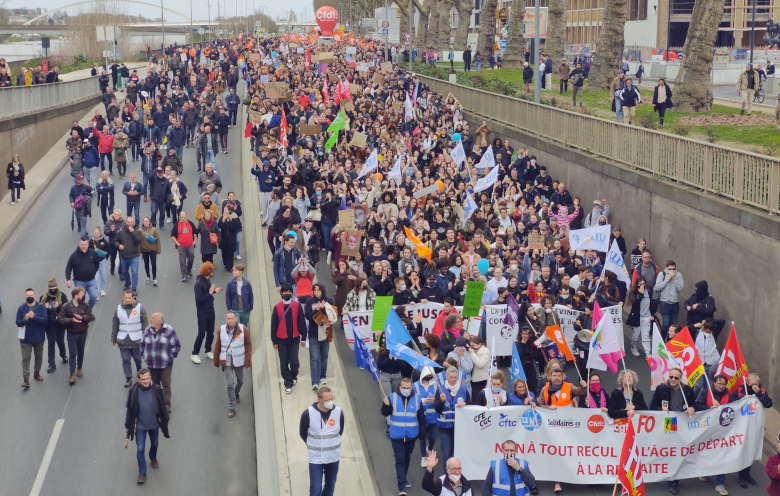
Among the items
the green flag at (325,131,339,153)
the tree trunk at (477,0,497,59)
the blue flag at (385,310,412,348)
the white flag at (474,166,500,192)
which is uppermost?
the tree trunk at (477,0,497,59)

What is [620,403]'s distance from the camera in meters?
11.2

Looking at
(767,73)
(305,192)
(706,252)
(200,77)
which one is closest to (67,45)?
(200,77)

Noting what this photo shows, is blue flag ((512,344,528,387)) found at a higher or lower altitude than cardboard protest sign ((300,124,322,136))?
lower

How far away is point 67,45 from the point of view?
8894 centimetres

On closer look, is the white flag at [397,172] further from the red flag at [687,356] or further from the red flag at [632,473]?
the red flag at [632,473]

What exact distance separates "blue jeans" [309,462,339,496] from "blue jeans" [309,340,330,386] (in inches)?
101

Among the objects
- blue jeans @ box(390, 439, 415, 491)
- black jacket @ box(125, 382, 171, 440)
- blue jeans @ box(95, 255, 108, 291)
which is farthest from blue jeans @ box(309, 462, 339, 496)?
blue jeans @ box(95, 255, 108, 291)

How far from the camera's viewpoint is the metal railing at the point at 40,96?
29.5 metres

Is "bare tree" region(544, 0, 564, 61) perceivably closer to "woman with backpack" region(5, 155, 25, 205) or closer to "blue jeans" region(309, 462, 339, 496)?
→ "woman with backpack" region(5, 155, 25, 205)

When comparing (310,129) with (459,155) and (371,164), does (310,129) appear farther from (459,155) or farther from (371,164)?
(371,164)

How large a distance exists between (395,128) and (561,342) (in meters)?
16.5

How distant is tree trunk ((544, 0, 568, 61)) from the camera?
4388 centimetres

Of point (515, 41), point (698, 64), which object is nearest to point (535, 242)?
point (698, 64)

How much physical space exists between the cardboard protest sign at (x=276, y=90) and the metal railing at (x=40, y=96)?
25.2ft
